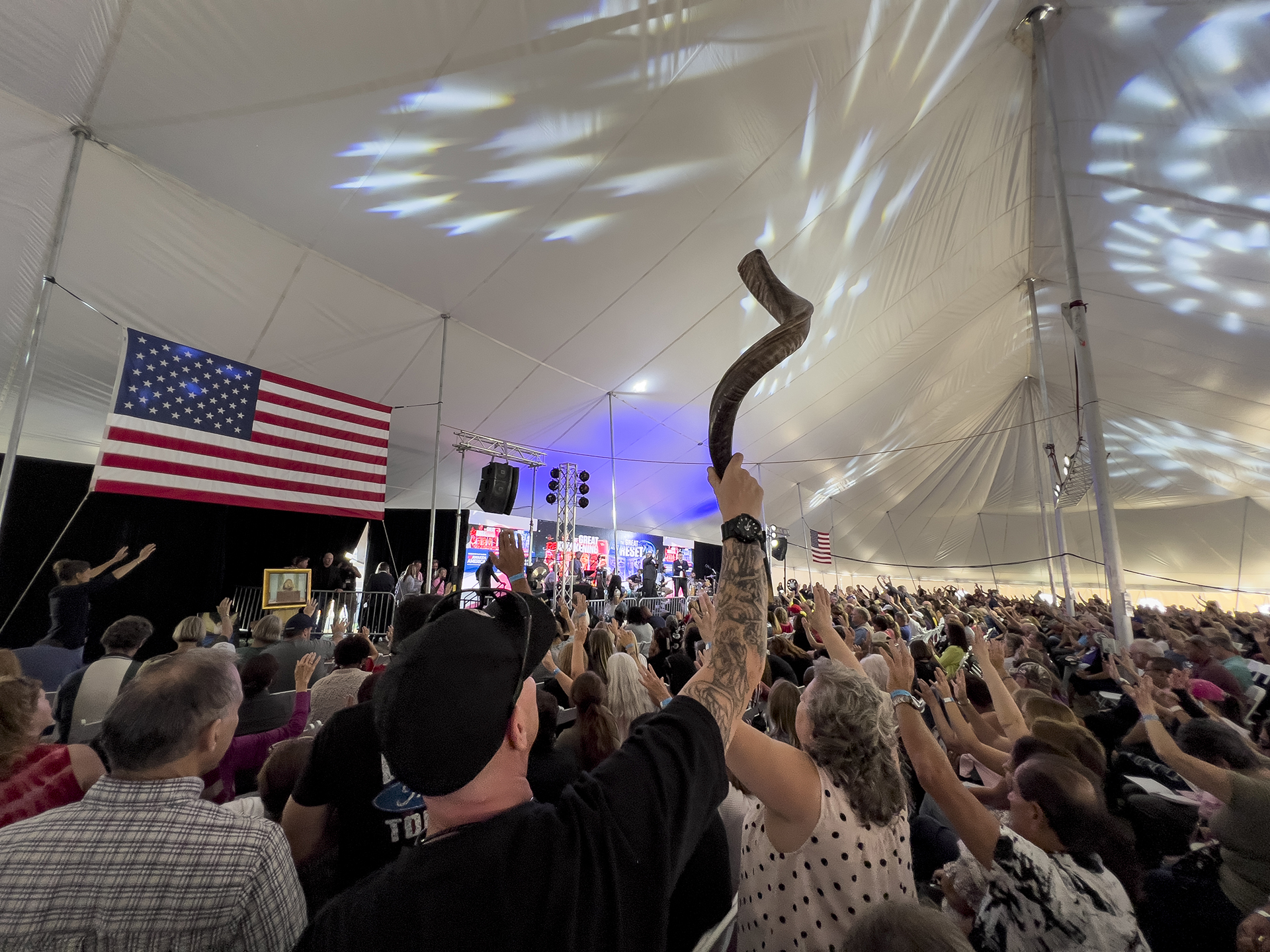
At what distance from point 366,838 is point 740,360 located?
1.45 metres

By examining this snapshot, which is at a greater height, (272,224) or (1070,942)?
(272,224)

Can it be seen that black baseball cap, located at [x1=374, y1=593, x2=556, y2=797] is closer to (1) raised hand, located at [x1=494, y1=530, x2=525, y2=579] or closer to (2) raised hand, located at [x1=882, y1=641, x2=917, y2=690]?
(1) raised hand, located at [x1=494, y1=530, x2=525, y2=579]

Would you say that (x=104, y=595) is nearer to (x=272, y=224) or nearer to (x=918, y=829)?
(x=272, y=224)

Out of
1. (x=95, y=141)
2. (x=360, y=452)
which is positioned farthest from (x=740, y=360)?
(x=360, y=452)

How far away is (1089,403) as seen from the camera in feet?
16.6

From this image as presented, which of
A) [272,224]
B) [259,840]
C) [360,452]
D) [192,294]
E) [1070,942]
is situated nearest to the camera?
[259,840]

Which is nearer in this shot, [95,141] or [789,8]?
[95,141]

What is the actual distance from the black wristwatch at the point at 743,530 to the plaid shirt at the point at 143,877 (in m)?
1.01

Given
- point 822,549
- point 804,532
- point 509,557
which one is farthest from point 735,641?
point 804,532

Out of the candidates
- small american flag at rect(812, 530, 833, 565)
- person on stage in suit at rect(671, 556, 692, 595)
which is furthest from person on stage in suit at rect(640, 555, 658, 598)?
small american flag at rect(812, 530, 833, 565)

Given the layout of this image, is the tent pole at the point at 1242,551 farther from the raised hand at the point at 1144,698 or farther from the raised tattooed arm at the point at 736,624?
the raised tattooed arm at the point at 736,624

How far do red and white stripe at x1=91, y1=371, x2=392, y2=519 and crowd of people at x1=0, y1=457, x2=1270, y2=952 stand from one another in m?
1.96

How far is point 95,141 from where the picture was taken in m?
3.50

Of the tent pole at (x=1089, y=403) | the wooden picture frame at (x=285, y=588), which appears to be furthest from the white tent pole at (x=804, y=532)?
the wooden picture frame at (x=285, y=588)
